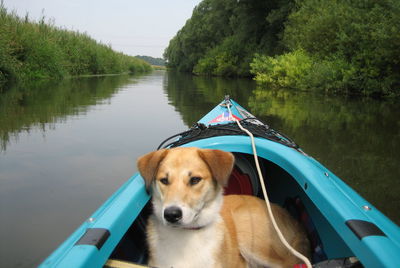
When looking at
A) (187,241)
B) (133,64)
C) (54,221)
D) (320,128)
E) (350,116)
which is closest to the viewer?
(187,241)

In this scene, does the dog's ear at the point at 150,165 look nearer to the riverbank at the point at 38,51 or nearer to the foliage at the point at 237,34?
the riverbank at the point at 38,51

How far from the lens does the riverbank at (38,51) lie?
46.2ft

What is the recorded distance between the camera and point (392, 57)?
1211cm

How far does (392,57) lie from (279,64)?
8030 mm

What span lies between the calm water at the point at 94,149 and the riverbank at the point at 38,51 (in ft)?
13.2

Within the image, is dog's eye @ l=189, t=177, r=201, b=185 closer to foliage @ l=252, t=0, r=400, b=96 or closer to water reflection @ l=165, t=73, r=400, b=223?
water reflection @ l=165, t=73, r=400, b=223

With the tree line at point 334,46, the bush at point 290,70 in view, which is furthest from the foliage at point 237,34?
the bush at point 290,70

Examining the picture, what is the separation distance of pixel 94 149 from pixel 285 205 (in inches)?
148

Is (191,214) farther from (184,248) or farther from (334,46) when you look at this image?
(334,46)

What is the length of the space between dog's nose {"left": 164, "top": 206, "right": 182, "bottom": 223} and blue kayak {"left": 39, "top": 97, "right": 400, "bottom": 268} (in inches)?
11.1

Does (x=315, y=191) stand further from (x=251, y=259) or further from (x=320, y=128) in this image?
(x=320, y=128)

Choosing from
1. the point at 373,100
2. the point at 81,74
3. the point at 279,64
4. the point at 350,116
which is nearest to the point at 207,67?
the point at 81,74

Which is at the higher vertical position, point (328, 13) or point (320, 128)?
point (328, 13)

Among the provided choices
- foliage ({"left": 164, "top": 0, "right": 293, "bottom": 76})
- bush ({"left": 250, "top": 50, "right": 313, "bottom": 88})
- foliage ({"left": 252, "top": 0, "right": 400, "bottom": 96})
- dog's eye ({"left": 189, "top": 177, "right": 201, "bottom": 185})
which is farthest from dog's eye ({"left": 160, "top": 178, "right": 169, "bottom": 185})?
foliage ({"left": 164, "top": 0, "right": 293, "bottom": 76})
